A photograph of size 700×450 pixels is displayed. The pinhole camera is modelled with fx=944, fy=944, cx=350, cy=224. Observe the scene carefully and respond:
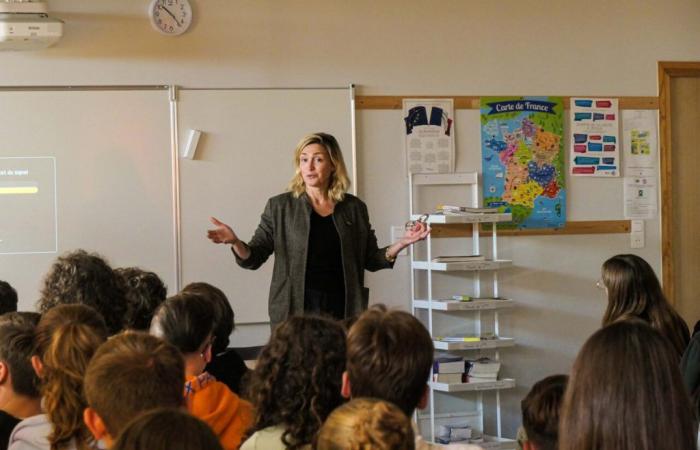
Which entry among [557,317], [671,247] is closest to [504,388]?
[557,317]

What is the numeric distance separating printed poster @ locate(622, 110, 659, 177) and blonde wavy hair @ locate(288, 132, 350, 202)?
2.48 m

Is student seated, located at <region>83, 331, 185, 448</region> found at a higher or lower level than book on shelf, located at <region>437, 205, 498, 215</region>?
lower

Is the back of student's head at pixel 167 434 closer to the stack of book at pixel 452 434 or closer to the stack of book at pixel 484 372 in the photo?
the stack of book at pixel 484 372

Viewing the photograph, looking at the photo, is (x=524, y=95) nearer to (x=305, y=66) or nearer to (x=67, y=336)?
(x=305, y=66)

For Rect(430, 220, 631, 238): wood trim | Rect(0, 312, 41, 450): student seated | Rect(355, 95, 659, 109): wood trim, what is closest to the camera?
→ Rect(0, 312, 41, 450): student seated

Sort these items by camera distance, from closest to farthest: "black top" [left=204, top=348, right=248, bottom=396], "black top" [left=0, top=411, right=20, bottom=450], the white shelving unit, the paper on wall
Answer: "black top" [left=0, top=411, right=20, bottom=450] < "black top" [left=204, top=348, right=248, bottom=396] < the white shelving unit < the paper on wall

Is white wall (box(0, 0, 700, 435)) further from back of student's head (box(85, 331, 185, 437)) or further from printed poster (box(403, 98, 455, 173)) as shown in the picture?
back of student's head (box(85, 331, 185, 437))

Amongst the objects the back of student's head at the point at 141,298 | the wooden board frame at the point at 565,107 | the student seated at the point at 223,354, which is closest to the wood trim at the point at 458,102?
the wooden board frame at the point at 565,107

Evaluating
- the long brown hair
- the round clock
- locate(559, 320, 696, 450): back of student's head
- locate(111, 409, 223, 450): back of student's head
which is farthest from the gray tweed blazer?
locate(111, 409, 223, 450): back of student's head

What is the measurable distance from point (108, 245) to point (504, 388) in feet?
7.95

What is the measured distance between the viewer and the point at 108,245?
16.9 feet

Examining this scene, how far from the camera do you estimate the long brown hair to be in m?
3.65

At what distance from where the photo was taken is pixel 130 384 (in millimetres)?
1784

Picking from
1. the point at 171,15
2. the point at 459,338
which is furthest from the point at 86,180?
the point at 459,338
